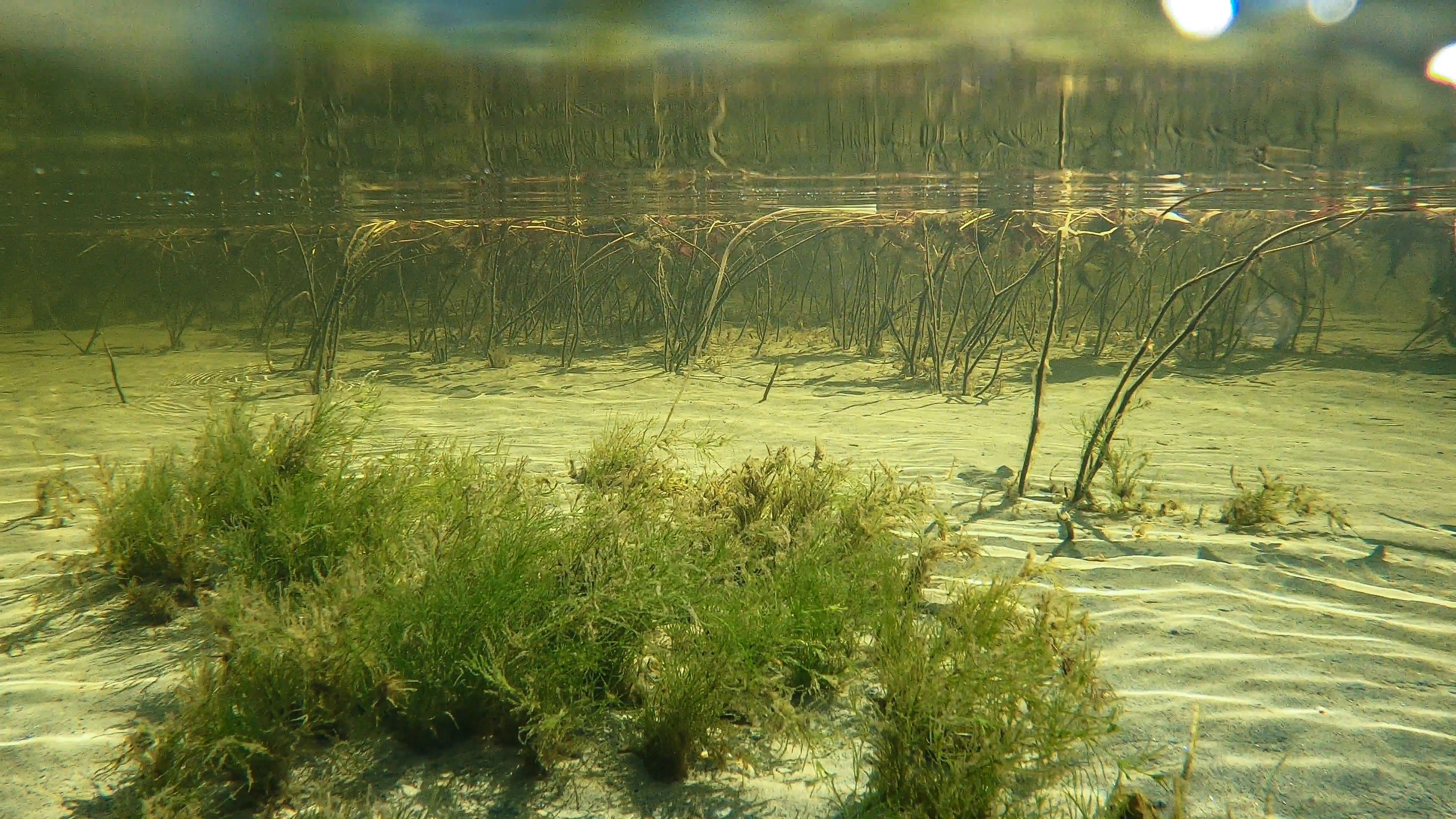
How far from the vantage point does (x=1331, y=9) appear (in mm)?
10250

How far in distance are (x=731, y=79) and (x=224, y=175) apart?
1107cm

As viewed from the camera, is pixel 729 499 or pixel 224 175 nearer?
pixel 729 499

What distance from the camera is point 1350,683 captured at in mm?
2697

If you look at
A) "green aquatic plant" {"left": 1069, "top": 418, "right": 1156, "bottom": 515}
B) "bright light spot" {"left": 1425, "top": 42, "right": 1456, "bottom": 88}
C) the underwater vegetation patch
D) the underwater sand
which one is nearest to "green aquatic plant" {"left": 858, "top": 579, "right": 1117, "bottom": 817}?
the underwater vegetation patch

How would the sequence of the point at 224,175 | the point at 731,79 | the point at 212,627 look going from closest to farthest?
1. the point at 212,627
2. the point at 731,79
3. the point at 224,175

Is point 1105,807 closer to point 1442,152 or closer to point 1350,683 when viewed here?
point 1350,683

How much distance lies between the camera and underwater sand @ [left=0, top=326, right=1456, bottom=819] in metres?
2.24

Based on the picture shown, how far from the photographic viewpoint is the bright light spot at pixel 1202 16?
10.1 metres

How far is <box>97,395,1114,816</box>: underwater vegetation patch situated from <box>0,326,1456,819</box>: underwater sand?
0.26 m

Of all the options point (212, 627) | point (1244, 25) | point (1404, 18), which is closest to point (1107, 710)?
point (212, 627)

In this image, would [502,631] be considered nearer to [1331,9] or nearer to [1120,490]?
[1120,490]

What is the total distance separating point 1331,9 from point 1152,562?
11.1m

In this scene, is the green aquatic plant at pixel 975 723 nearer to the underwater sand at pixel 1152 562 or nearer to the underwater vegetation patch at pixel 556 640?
the underwater vegetation patch at pixel 556 640

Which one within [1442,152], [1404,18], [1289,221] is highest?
[1404,18]
